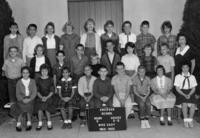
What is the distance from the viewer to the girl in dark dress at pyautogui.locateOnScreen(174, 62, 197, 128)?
726 cm

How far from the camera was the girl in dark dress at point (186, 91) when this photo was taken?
7.26 m

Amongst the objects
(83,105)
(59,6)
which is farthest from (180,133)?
(59,6)

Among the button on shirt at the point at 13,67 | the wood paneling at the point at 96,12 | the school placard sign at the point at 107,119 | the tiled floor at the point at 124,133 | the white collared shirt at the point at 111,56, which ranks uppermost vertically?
the wood paneling at the point at 96,12

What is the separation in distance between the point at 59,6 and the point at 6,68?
2.99m

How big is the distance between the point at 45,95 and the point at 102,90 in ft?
3.90

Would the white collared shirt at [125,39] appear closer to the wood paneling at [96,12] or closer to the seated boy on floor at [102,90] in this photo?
the seated boy on floor at [102,90]

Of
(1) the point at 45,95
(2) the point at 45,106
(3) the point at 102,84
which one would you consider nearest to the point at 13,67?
(1) the point at 45,95

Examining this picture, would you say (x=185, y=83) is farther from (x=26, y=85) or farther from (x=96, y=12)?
(x=96, y=12)

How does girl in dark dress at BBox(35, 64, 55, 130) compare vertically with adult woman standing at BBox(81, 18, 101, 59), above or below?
below

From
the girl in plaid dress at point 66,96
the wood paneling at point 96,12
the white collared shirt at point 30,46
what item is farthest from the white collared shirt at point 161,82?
the wood paneling at point 96,12

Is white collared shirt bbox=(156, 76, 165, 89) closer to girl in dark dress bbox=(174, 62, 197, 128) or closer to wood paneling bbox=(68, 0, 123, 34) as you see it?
girl in dark dress bbox=(174, 62, 197, 128)

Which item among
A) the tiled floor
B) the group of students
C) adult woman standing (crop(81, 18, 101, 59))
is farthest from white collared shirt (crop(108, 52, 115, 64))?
the tiled floor

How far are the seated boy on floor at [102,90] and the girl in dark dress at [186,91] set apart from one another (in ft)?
4.54

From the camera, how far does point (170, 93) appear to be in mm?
7559
